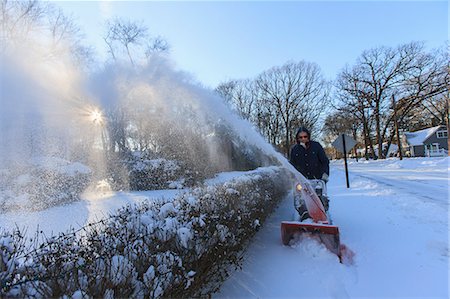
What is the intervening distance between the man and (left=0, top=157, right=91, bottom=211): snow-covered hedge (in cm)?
660

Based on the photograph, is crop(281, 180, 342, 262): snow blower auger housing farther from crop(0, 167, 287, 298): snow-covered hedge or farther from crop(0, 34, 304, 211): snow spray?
crop(0, 167, 287, 298): snow-covered hedge

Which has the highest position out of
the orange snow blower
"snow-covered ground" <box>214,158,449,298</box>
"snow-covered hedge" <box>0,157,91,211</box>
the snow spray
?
the snow spray

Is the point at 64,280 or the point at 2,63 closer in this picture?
the point at 64,280

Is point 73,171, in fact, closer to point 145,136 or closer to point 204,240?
point 145,136

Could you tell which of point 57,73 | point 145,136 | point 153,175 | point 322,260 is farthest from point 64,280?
point 145,136

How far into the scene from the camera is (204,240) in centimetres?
260

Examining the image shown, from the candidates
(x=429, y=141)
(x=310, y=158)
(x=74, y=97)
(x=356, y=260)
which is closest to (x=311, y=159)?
(x=310, y=158)

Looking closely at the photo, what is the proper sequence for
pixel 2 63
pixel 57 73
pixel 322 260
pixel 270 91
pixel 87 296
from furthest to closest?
pixel 270 91 → pixel 57 73 → pixel 2 63 → pixel 322 260 → pixel 87 296

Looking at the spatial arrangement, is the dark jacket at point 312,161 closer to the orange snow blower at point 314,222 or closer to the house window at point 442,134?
the orange snow blower at point 314,222

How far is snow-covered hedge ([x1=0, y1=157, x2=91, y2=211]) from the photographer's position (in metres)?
6.71

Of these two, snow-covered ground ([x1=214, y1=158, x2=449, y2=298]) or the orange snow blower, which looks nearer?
snow-covered ground ([x1=214, y1=158, x2=449, y2=298])

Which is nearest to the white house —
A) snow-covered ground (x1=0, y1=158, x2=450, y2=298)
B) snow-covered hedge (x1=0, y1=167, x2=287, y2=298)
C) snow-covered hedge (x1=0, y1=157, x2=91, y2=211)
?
snow-covered ground (x1=0, y1=158, x2=450, y2=298)

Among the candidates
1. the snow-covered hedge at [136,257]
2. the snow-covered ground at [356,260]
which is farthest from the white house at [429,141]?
the snow-covered hedge at [136,257]

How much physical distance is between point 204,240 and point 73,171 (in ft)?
24.6
